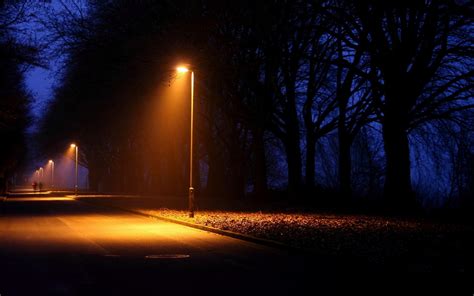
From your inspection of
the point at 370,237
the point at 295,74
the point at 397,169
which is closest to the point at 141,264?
the point at 370,237

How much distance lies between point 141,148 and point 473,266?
59.9m

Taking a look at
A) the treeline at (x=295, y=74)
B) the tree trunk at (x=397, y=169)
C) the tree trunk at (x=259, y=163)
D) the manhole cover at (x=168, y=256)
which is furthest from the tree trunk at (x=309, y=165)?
the manhole cover at (x=168, y=256)

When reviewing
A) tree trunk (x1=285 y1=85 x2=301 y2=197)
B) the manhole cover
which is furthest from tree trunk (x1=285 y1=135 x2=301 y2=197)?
the manhole cover

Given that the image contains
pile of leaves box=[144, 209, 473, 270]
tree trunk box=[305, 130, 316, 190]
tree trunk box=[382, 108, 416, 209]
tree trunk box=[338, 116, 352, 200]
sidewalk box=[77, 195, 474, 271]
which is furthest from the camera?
tree trunk box=[305, 130, 316, 190]

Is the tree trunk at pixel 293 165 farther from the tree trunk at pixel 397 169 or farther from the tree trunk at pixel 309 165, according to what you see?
the tree trunk at pixel 397 169

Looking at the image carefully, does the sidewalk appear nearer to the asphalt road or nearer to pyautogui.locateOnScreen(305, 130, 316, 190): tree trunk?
the asphalt road

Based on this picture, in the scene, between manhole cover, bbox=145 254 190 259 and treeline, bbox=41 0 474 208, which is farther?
treeline, bbox=41 0 474 208

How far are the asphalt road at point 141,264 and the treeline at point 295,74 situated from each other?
7.38 m

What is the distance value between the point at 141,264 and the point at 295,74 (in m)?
24.0

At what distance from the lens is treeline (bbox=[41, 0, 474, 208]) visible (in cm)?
2306

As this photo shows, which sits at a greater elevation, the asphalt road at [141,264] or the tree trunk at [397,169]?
the tree trunk at [397,169]

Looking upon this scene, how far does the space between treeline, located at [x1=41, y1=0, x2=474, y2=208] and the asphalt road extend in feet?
24.2

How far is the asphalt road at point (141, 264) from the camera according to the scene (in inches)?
404

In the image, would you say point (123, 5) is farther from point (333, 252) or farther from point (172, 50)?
point (333, 252)
